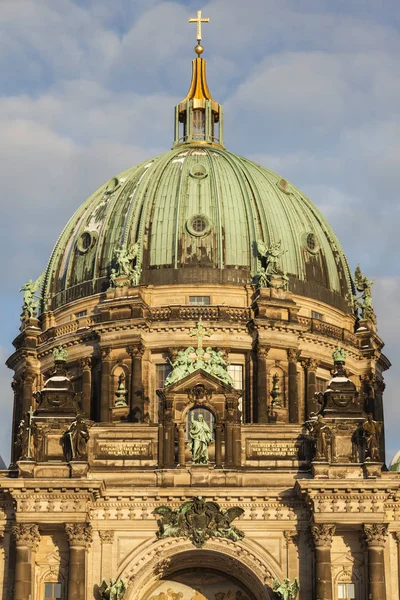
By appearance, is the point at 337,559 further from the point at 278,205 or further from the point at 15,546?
the point at 278,205

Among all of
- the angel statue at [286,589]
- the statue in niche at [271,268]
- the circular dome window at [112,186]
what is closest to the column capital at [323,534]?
the angel statue at [286,589]

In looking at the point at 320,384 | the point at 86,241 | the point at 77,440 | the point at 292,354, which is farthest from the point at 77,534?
the point at 86,241

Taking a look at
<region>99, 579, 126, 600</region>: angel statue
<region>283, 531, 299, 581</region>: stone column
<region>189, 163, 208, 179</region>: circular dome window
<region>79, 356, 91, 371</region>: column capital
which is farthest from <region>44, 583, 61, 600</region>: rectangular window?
<region>189, 163, 208, 179</region>: circular dome window

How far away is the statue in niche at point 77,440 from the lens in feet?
217

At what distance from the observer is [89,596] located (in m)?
65.1

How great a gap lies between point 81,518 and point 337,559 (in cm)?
1120

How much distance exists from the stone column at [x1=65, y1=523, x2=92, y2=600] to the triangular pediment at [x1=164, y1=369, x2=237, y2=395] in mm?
7592

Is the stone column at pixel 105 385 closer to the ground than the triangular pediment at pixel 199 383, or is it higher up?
higher up

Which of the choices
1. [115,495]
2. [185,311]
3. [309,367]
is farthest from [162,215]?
[115,495]

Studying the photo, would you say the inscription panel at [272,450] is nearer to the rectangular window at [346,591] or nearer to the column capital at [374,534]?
the column capital at [374,534]

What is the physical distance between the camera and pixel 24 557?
212ft

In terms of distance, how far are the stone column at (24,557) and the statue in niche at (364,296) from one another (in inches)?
1004

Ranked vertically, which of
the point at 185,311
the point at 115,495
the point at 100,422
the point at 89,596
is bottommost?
the point at 89,596

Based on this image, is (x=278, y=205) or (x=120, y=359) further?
(x=278, y=205)
